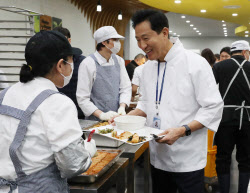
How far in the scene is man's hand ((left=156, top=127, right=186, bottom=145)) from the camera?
169 centimetres

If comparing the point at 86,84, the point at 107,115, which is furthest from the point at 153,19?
the point at 86,84

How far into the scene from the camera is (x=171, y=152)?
6.00 feet

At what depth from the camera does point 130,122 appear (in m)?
1.97

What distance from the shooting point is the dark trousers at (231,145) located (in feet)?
10.6

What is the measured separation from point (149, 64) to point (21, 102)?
39.1 inches

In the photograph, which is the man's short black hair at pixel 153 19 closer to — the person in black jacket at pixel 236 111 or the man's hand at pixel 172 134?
the man's hand at pixel 172 134

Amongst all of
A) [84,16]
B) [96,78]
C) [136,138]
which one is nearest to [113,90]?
[96,78]

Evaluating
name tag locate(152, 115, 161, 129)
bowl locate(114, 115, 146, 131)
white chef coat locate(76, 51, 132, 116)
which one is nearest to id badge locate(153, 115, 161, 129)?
name tag locate(152, 115, 161, 129)

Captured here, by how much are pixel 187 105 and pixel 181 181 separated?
1.47 ft

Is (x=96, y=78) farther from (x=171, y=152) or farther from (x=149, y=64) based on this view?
(x=171, y=152)

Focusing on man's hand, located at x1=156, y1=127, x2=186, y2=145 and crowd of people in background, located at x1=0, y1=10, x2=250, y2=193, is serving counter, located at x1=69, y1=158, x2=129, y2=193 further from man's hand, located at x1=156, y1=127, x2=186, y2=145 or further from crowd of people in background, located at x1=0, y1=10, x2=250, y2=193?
man's hand, located at x1=156, y1=127, x2=186, y2=145

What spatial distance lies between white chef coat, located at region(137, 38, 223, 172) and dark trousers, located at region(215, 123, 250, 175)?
4.96 feet

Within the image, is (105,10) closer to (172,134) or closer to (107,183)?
(172,134)

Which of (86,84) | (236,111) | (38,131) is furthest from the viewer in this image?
(236,111)
